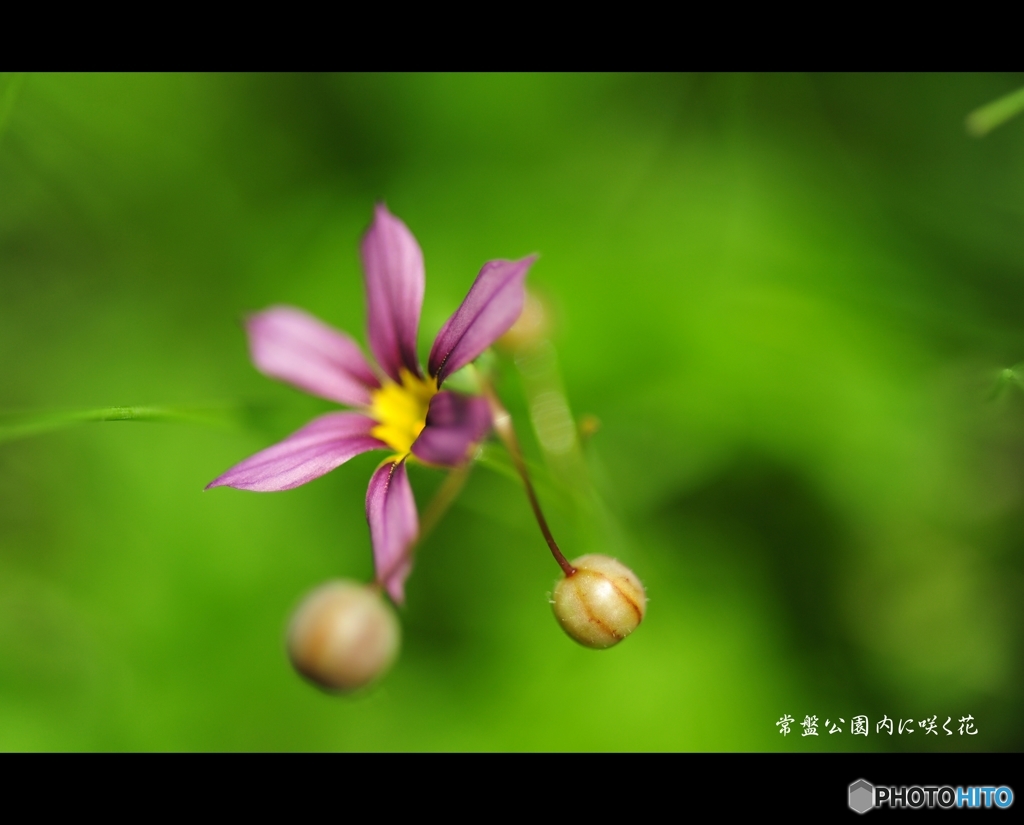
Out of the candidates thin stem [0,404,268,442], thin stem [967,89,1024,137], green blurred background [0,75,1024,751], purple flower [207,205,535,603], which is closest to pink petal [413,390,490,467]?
purple flower [207,205,535,603]

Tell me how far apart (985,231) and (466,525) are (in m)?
2.44

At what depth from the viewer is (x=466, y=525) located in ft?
11.7

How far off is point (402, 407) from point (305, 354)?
14.0 inches

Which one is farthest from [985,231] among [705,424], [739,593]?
[739,593]

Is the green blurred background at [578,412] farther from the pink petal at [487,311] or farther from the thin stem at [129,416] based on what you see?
the pink petal at [487,311]

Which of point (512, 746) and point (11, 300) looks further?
point (11, 300)

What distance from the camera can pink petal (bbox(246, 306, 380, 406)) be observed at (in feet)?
6.90

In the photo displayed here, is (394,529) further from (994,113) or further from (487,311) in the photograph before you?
(994,113)

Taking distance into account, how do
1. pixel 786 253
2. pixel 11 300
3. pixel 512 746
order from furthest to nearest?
pixel 11 300 < pixel 786 253 < pixel 512 746

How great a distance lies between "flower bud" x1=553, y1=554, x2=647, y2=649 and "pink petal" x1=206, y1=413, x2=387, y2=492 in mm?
574

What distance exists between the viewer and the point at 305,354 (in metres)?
2.16

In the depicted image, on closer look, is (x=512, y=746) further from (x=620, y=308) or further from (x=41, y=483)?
(x=41, y=483)

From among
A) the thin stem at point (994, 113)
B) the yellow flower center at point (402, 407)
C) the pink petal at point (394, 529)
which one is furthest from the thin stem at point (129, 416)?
the thin stem at point (994, 113)
